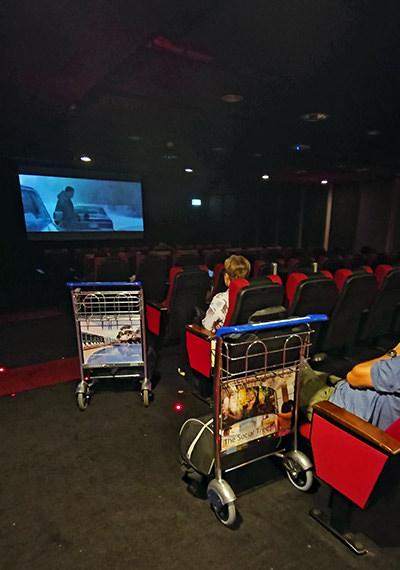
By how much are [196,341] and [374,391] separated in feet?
4.45

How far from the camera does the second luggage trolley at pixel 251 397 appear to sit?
1.46m

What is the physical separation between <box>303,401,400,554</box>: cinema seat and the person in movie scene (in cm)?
888

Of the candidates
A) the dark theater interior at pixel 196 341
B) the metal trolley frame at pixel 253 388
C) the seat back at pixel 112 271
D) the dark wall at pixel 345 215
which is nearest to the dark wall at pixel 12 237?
the dark theater interior at pixel 196 341

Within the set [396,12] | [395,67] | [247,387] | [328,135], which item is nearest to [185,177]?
[328,135]

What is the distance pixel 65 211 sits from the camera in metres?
8.92

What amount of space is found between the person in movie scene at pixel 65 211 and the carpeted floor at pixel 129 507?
23.4 ft

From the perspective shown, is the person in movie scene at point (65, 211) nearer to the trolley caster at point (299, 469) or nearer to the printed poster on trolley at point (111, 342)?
the printed poster on trolley at point (111, 342)

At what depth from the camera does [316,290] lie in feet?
9.30

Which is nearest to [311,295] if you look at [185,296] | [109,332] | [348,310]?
[348,310]

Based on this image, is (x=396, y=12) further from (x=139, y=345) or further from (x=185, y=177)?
(x=185, y=177)

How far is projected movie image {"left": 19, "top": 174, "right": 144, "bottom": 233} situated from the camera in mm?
8203

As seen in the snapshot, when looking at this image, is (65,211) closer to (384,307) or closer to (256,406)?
(384,307)

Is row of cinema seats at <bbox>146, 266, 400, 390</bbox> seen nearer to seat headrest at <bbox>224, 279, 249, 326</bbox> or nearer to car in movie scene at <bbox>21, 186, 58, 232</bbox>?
seat headrest at <bbox>224, 279, 249, 326</bbox>

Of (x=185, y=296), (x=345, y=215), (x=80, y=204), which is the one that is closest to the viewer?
(x=185, y=296)
